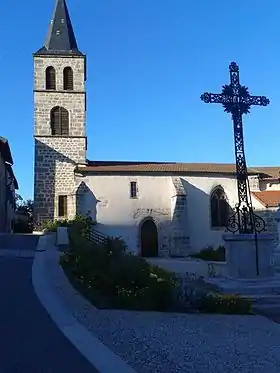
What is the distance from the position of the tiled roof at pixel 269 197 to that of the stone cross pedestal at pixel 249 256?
18.1 meters

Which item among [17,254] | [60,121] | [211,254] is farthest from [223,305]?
[60,121]

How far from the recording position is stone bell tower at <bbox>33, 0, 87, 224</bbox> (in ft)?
97.1

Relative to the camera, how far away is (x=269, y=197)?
3053 cm

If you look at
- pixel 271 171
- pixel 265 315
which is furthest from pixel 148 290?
pixel 271 171

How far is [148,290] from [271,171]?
2793 centimetres

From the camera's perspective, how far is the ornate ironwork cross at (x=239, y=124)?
12.9 m

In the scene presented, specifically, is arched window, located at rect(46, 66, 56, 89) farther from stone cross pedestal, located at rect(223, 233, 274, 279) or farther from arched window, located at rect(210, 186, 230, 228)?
stone cross pedestal, located at rect(223, 233, 274, 279)

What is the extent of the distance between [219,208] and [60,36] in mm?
17611

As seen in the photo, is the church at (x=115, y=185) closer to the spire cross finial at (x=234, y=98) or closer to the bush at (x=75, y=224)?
the bush at (x=75, y=224)

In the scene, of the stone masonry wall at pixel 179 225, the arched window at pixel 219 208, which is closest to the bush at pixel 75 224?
the stone masonry wall at pixel 179 225

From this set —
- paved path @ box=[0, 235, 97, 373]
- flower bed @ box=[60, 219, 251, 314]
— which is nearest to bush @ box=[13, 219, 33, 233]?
flower bed @ box=[60, 219, 251, 314]

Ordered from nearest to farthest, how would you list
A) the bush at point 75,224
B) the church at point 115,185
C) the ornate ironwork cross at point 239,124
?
the ornate ironwork cross at point 239,124 → the bush at point 75,224 → the church at point 115,185

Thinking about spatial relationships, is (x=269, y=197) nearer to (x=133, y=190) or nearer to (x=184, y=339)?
(x=133, y=190)

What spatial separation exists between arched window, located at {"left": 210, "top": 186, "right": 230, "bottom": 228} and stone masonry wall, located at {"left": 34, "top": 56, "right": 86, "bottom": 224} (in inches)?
389
